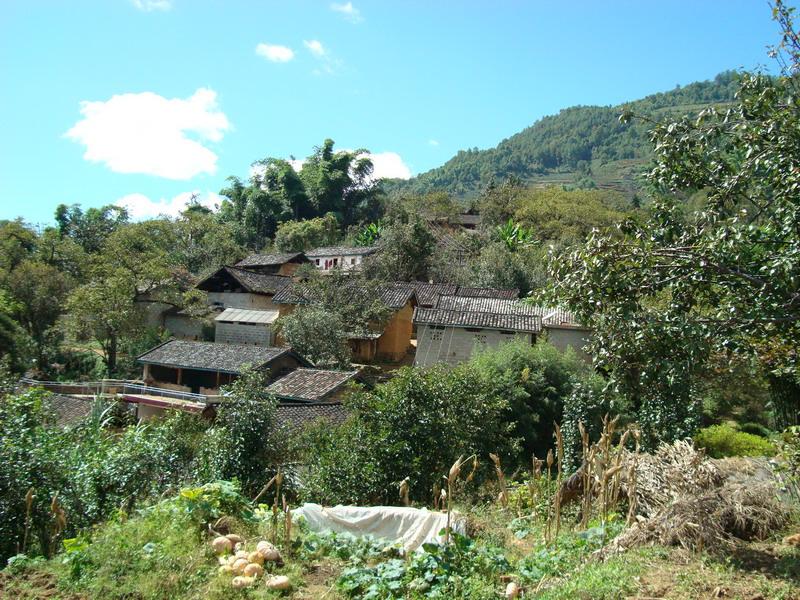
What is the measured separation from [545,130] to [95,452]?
186 metres

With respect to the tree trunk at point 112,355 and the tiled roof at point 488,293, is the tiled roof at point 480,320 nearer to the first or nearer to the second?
the tiled roof at point 488,293

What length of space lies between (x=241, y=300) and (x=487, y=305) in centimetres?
1490

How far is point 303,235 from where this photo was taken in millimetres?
51250

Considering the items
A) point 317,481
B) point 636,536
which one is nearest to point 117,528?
point 317,481

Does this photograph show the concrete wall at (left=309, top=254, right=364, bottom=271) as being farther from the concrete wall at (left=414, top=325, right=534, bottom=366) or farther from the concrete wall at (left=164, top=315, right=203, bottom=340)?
the concrete wall at (left=414, top=325, right=534, bottom=366)

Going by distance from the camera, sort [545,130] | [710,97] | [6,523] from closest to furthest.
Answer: [6,523] < [710,97] < [545,130]

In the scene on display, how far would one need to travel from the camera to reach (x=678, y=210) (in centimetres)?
671

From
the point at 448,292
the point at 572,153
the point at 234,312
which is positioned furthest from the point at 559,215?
the point at 572,153

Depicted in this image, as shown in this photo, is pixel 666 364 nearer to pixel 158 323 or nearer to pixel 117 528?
pixel 117 528

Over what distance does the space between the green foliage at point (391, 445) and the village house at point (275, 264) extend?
30525 millimetres

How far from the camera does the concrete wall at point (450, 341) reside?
27.7 meters

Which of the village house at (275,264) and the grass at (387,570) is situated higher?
the village house at (275,264)

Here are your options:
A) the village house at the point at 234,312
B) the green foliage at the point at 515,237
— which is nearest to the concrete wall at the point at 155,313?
the village house at the point at 234,312

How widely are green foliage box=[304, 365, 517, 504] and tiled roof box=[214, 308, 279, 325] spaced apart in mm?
22542
